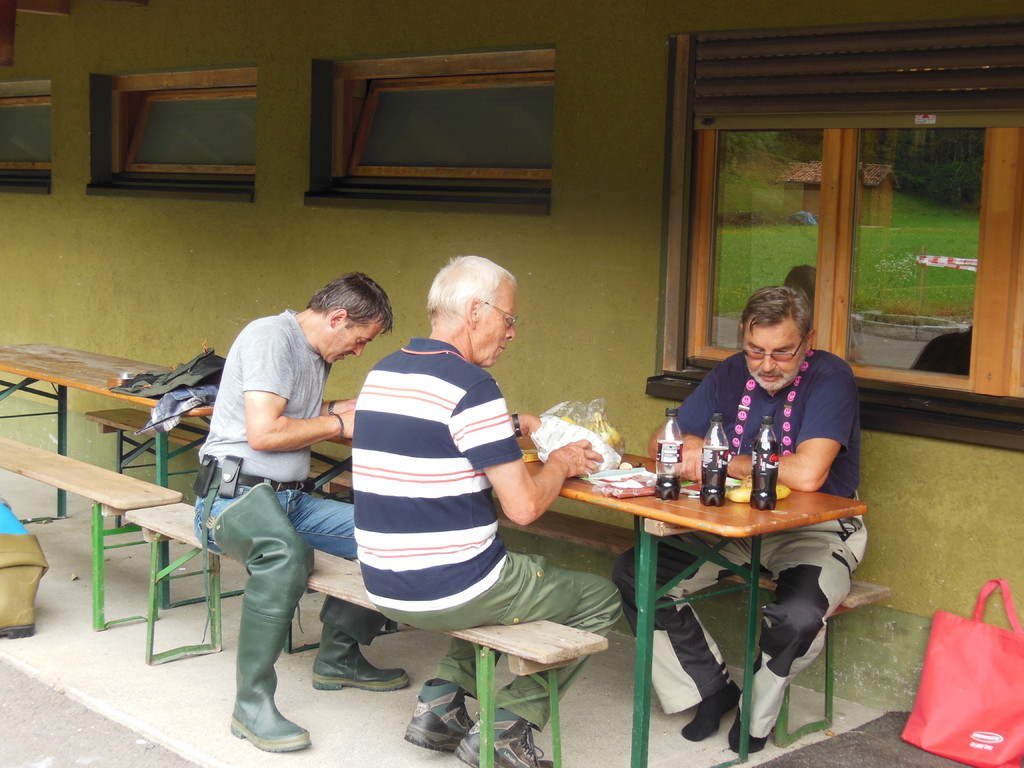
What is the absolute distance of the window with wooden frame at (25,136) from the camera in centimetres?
886

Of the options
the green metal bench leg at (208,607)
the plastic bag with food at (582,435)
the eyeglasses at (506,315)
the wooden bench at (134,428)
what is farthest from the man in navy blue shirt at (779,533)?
the wooden bench at (134,428)

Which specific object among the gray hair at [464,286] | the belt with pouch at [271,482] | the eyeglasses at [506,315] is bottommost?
the belt with pouch at [271,482]

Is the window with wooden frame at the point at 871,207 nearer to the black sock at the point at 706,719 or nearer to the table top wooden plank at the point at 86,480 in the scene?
the black sock at the point at 706,719

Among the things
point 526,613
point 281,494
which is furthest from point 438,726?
point 281,494

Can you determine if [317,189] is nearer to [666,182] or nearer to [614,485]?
[666,182]

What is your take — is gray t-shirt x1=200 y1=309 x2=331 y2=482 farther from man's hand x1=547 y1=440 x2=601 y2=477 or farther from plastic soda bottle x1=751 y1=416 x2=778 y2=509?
plastic soda bottle x1=751 y1=416 x2=778 y2=509

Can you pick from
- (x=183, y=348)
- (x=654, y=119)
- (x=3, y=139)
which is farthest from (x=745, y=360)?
(x=3, y=139)

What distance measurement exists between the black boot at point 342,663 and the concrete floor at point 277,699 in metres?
0.05

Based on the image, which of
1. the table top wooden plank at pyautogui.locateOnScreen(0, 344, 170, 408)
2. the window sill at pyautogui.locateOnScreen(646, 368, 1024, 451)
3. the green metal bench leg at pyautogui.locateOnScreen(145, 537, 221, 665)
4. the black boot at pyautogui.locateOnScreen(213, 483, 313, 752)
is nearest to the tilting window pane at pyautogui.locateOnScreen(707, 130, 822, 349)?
the window sill at pyautogui.locateOnScreen(646, 368, 1024, 451)

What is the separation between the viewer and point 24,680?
4.86 metres

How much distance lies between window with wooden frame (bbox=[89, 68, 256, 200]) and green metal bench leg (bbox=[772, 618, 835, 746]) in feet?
13.6

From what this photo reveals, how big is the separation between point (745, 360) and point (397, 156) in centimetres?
277

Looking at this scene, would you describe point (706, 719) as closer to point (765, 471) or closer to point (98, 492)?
point (765, 471)

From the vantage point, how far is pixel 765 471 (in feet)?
12.6
